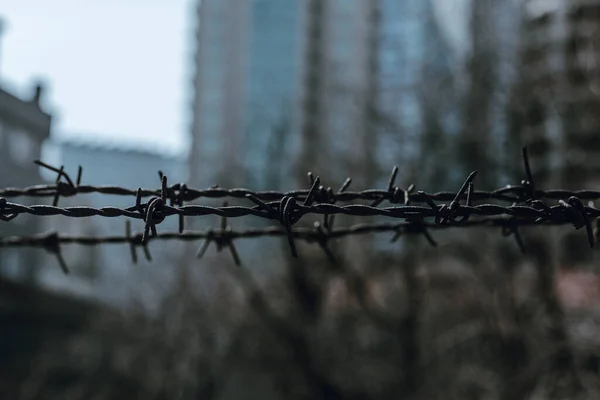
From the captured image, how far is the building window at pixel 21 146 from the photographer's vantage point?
14312 mm

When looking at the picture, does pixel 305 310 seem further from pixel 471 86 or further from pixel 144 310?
pixel 144 310

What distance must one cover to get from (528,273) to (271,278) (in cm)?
530

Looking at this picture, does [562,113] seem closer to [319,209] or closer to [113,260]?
[319,209]

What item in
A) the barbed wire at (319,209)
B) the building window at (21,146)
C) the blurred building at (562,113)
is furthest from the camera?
the blurred building at (562,113)

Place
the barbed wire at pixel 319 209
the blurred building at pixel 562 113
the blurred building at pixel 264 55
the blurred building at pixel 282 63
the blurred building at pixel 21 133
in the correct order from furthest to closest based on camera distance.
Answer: the blurred building at pixel 264 55, the blurred building at pixel 282 63, the blurred building at pixel 562 113, the blurred building at pixel 21 133, the barbed wire at pixel 319 209

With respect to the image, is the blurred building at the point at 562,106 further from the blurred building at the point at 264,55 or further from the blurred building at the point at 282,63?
the blurred building at the point at 264,55

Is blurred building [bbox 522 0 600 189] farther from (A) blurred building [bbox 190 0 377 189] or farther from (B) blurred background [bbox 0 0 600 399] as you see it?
(A) blurred building [bbox 190 0 377 189]

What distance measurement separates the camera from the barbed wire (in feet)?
10.1

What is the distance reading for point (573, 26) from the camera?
2870cm

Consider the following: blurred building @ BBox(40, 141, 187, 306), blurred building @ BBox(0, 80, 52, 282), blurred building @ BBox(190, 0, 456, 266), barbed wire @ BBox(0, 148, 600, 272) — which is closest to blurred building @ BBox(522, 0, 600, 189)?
blurred building @ BBox(190, 0, 456, 266)

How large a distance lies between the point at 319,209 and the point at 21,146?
12536mm

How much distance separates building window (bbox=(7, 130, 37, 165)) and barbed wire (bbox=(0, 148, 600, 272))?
10.1m

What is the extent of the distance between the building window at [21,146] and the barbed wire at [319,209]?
397 inches

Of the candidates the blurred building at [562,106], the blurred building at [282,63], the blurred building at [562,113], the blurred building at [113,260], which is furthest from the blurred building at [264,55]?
the blurred building at [562,113]
